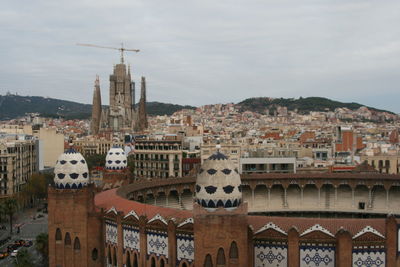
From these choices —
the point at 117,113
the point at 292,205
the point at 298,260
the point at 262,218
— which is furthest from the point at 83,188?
the point at 117,113

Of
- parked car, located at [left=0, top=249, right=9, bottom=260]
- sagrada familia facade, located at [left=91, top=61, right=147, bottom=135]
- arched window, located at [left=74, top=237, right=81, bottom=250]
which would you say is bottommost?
parked car, located at [left=0, top=249, right=9, bottom=260]

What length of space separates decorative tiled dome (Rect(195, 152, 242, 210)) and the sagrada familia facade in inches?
6450

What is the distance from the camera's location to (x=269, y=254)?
24.5m

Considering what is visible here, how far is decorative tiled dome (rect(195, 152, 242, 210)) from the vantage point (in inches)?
930

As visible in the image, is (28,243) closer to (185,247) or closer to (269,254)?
(185,247)

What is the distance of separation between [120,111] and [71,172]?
16169 centimetres

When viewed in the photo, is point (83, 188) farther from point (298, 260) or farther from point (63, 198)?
point (298, 260)

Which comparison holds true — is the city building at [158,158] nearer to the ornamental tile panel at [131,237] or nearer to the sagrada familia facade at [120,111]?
the ornamental tile panel at [131,237]

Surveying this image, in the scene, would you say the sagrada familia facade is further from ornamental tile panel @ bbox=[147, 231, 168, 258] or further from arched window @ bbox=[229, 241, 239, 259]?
arched window @ bbox=[229, 241, 239, 259]

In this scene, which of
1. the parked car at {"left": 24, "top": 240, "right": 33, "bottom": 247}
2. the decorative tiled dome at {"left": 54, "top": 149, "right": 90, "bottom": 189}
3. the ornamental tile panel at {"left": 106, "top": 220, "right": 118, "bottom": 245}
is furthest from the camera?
the parked car at {"left": 24, "top": 240, "right": 33, "bottom": 247}

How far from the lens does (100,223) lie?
99.2 feet

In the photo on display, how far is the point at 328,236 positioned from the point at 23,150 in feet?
232

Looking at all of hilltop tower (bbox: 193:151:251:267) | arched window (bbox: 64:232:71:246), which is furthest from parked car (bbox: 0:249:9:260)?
hilltop tower (bbox: 193:151:251:267)

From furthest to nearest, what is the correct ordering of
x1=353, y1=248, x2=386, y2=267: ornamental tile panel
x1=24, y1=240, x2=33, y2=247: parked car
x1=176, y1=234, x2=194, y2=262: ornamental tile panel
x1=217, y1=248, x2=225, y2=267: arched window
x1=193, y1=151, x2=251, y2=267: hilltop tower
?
x1=24, y1=240, x2=33, y2=247: parked car < x1=176, y1=234, x2=194, y2=262: ornamental tile panel < x1=217, y1=248, x2=225, y2=267: arched window < x1=193, y1=151, x2=251, y2=267: hilltop tower < x1=353, y1=248, x2=386, y2=267: ornamental tile panel
